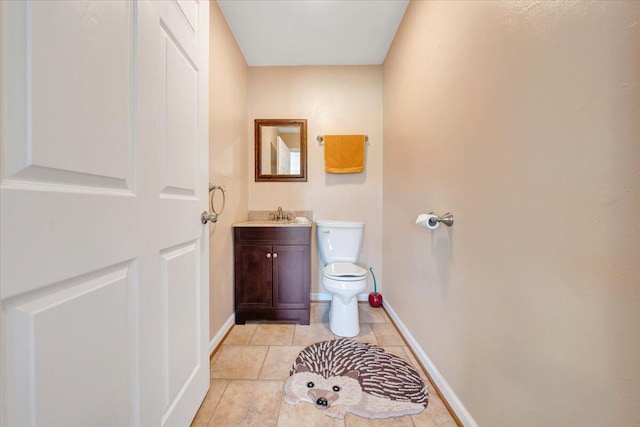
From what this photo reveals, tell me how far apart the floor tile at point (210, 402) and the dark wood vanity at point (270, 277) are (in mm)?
663

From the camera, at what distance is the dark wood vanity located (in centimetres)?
194

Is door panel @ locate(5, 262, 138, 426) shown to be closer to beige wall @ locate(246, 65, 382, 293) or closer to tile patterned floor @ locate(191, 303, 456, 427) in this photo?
tile patterned floor @ locate(191, 303, 456, 427)

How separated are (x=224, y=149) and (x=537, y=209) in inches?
70.2

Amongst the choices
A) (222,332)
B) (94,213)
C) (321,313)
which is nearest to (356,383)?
(321,313)

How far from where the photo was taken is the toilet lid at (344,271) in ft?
Result: 5.85

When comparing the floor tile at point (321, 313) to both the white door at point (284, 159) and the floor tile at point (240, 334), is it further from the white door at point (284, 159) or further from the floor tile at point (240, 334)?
the white door at point (284, 159)

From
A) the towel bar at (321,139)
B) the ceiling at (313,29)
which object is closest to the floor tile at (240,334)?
the towel bar at (321,139)

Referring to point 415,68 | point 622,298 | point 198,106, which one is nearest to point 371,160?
point 415,68

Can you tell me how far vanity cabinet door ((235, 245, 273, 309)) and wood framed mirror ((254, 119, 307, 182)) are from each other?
801 mm

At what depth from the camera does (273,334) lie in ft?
5.89

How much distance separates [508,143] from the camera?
2.63 ft

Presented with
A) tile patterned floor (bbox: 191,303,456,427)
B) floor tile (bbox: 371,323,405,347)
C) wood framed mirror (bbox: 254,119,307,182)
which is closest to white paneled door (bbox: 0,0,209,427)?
tile patterned floor (bbox: 191,303,456,427)

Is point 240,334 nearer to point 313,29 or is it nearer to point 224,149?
point 224,149

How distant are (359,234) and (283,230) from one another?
682 mm
